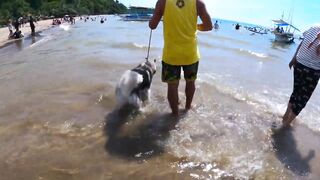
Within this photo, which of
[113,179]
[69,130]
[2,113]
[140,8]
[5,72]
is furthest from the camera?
[140,8]

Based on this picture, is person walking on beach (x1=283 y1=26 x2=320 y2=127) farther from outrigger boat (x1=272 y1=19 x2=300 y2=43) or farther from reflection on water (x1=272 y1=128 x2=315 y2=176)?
outrigger boat (x1=272 y1=19 x2=300 y2=43)

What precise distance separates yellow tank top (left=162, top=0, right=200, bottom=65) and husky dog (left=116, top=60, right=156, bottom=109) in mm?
666

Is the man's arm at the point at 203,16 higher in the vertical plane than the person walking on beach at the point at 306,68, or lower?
higher

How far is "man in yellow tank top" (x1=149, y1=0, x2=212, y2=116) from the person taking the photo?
211 inches

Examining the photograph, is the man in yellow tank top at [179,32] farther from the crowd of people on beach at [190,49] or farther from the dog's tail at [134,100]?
the dog's tail at [134,100]

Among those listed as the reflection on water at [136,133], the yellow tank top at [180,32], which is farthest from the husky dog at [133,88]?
the yellow tank top at [180,32]

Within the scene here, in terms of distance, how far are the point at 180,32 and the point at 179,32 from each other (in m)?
0.02

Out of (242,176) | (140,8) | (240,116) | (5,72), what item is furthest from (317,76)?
(140,8)

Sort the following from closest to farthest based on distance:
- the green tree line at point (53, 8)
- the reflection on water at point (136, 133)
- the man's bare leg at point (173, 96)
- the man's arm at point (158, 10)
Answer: the reflection on water at point (136, 133) < the man's arm at point (158, 10) < the man's bare leg at point (173, 96) < the green tree line at point (53, 8)

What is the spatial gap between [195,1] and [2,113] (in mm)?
3642

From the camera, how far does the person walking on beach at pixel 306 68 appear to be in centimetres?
552

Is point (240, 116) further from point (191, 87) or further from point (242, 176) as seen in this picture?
point (242, 176)

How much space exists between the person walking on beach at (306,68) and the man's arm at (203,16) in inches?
59.6

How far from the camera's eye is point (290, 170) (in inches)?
173
